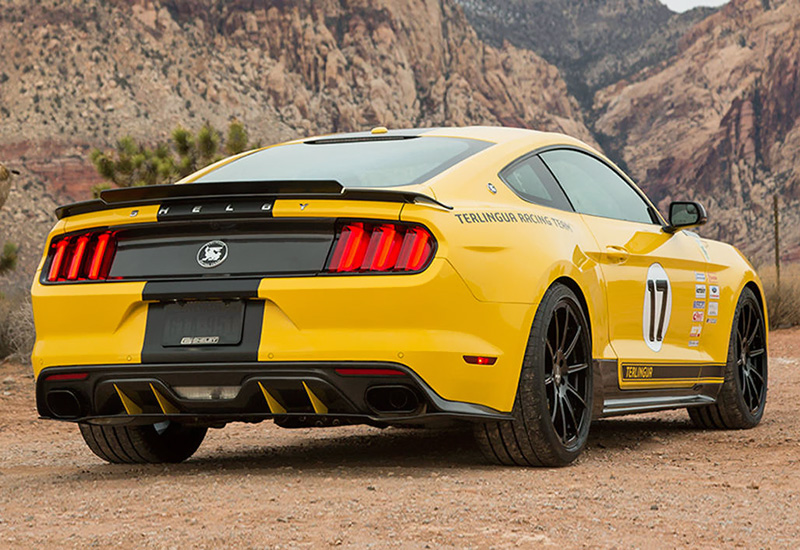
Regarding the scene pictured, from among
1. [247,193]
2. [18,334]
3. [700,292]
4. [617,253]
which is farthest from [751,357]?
[18,334]

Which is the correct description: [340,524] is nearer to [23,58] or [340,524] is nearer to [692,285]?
[692,285]

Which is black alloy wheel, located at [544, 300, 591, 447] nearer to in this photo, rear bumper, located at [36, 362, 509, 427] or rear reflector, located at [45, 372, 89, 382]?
rear bumper, located at [36, 362, 509, 427]

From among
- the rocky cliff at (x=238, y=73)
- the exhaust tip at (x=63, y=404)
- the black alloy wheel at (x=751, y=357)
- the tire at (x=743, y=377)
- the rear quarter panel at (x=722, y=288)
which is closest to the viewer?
the exhaust tip at (x=63, y=404)

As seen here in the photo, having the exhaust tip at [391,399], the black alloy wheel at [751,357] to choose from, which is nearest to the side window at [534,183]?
the exhaust tip at [391,399]

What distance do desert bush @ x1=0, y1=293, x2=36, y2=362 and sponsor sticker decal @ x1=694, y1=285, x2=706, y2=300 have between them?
9468 millimetres

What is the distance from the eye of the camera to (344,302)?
4.53 m

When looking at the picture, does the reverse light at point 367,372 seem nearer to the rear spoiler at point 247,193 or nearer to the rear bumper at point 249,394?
the rear bumper at point 249,394

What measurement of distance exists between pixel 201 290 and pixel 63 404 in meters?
0.92

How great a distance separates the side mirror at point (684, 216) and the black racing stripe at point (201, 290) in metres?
3.14

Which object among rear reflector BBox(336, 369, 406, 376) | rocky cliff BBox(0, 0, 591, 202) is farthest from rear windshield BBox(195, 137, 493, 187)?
rocky cliff BBox(0, 0, 591, 202)

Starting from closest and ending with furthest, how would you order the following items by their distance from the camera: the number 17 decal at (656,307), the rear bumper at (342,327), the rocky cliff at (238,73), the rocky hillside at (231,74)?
1. the rear bumper at (342,327)
2. the number 17 decal at (656,307)
3. the rocky hillside at (231,74)
4. the rocky cliff at (238,73)

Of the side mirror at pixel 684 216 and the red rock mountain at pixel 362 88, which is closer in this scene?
the side mirror at pixel 684 216

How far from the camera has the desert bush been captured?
14.2 m

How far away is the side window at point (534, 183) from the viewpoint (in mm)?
5398
